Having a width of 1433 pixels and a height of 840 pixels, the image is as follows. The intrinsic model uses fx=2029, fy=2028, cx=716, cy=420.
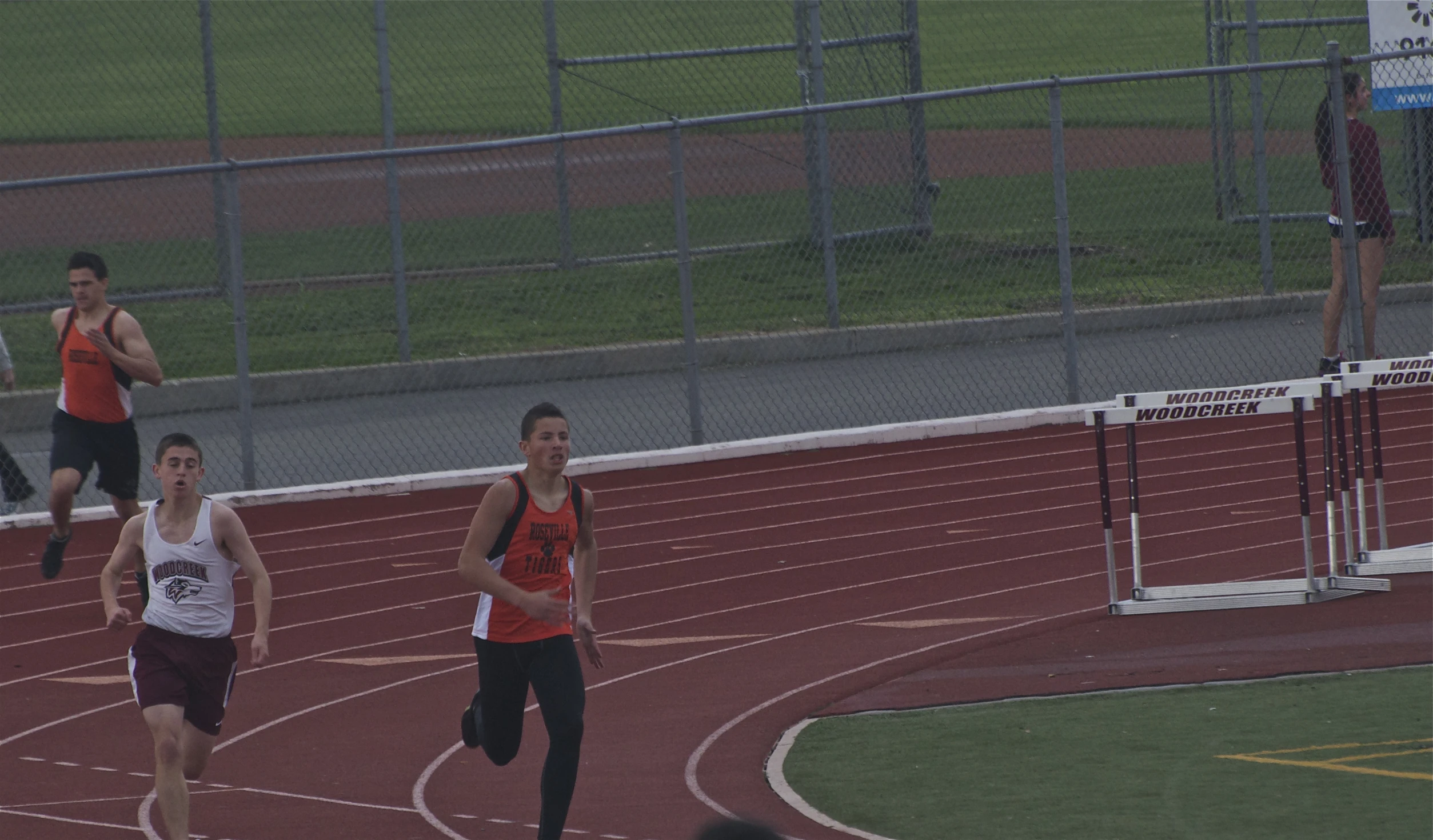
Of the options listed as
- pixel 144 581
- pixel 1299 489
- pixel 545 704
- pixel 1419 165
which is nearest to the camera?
pixel 545 704

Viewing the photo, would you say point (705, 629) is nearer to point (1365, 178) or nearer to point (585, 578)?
point (585, 578)

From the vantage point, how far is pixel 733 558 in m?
12.3

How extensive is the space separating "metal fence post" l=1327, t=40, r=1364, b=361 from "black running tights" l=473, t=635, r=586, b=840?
9.62 meters

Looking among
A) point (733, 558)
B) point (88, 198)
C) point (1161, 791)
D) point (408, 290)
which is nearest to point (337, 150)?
point (88, 198)

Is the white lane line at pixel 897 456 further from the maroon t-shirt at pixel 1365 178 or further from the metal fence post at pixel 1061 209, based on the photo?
the maroon t-shirt at pixel 1365 178

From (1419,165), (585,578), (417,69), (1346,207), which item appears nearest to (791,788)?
(585,578)

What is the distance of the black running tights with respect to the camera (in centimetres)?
688

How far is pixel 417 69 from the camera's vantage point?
2612 centimetres

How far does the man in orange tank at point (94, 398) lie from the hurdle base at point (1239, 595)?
215 inches

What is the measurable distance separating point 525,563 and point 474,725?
0.69 meters

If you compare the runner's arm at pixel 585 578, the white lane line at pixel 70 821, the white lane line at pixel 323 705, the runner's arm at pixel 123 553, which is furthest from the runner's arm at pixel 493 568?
the white lane line at pixel 323 705

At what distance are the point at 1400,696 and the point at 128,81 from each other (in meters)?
19.3

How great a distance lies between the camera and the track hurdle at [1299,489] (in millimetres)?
9703

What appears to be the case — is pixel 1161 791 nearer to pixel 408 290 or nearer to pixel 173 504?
pixel 173 504
